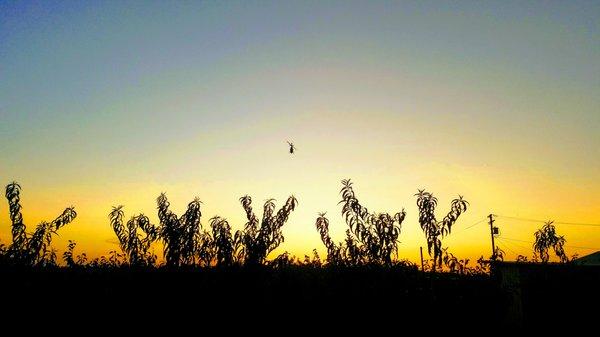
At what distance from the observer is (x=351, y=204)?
10.5 metres

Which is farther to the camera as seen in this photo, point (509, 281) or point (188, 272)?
point (509, 281)

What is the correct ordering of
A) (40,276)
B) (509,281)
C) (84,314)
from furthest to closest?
(509,281), (40,276), (84,314)

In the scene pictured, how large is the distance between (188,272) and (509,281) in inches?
430

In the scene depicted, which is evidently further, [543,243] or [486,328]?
[543,243]

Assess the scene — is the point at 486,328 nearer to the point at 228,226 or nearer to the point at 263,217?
the point at 263,217

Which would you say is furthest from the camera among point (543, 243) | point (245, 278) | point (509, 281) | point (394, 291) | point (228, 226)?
point (543, 243)

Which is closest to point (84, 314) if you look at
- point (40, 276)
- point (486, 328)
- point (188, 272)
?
point (40, 276)

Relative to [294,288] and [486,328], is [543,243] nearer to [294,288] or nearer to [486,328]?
[486,328]

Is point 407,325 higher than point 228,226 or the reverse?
the reverse

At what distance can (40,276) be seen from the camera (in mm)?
8430

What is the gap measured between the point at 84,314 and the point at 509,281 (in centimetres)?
1297

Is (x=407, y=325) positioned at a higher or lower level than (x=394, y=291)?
lower

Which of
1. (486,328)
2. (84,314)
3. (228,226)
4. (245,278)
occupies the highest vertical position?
(228,226)

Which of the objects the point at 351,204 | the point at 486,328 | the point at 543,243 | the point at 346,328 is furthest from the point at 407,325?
the point at 543,243
